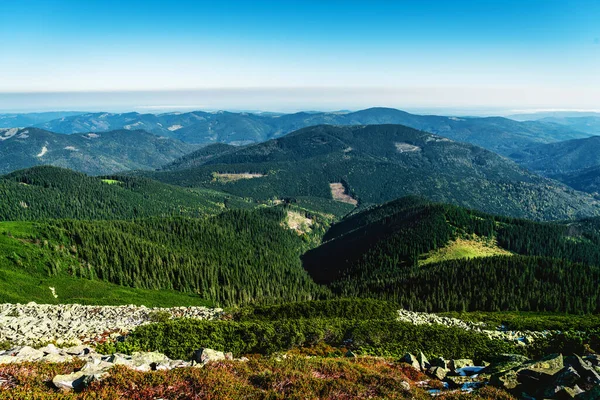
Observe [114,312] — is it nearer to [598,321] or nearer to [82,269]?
[82,269]


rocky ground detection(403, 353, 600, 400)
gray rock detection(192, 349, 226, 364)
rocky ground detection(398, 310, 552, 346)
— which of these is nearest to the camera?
rocky ground detection(403, 353, 600, 400)

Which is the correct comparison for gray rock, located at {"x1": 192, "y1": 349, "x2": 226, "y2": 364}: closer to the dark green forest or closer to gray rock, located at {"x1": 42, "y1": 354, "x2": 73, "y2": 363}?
gray rock, located at {"x1": 42, "y1": 354, "x2": 73, "y2": 363}

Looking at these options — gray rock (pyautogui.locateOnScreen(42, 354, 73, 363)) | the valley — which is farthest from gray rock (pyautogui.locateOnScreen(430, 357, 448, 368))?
gray rock (pyautogui.locateOnScreen(42, 354, 73, 363))

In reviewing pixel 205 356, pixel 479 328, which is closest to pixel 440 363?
pixel 205 356

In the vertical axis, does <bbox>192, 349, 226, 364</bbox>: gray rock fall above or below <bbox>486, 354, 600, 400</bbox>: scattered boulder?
below

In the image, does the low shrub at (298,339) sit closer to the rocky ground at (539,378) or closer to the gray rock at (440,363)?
the gray rock at (440,363)

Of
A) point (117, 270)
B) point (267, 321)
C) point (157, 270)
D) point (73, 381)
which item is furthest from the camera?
point (157, 270)

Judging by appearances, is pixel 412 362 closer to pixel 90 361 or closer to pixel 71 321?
pixel 90 361
